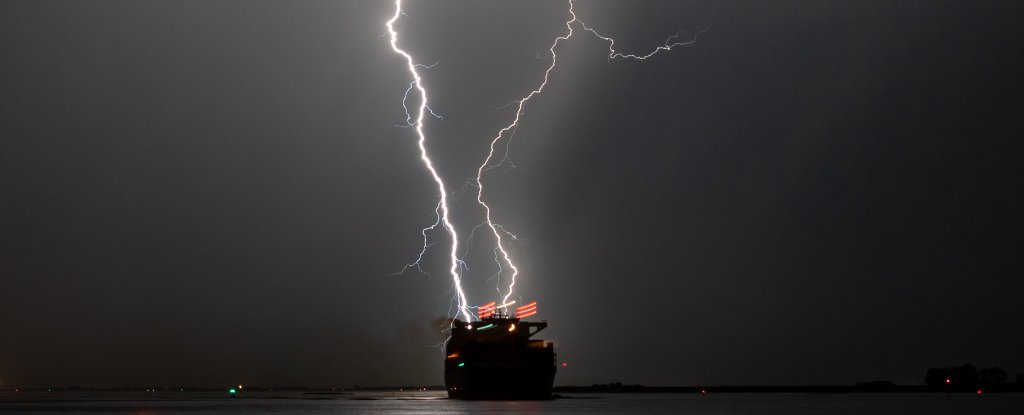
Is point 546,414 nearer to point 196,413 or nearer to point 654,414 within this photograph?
point 654,414

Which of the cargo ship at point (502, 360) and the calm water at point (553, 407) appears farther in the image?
the cargo ship at point (502, 360)

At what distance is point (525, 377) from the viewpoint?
72.4m

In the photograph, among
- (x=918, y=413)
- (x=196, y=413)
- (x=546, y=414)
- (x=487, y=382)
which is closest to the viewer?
(x=546, y=414)

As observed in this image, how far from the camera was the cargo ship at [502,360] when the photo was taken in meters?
72.2

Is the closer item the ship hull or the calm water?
the calm water

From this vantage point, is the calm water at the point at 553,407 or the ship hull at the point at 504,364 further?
the ship hull at the point at 504,364

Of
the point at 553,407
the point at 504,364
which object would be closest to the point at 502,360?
the point at 504,364

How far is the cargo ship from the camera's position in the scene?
72250 mm

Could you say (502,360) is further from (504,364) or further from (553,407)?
(553,407)

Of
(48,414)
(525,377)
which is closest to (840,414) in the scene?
(525,377)

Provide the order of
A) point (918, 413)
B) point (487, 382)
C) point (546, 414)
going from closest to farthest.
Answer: point (546, 414) < point (918, 413) < point (487, 382)

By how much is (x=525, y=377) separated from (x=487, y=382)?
262 cm

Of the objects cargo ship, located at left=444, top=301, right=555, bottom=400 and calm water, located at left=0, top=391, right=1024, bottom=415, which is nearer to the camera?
calm water, located at left=0, top=391, right=1024, bottom=415

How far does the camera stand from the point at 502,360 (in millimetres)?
72812
